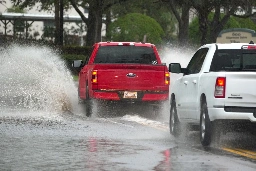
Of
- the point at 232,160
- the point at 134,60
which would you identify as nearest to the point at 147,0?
the point at 134,60

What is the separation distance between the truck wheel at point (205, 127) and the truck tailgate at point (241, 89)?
22.3 inches

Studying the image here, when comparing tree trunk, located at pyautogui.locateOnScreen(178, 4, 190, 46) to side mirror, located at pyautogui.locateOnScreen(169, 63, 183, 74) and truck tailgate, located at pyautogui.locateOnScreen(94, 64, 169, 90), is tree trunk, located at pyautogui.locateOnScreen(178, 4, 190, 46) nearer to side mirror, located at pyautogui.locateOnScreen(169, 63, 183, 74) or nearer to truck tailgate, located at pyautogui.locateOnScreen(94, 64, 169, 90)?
truck tailgate, located at pyautogui.locateOnScreen(94, 64, 169, 90)

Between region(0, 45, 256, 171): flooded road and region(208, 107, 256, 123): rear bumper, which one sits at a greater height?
region(208, 107, 256, 123): rear bumper

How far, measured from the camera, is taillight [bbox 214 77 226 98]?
15297mm

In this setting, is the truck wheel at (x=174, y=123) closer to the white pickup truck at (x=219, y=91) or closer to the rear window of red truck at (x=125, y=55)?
the white pickup truck at (x=219, y=91)

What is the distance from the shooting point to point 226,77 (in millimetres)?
15289

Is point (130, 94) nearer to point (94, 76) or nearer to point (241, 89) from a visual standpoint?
point (94, 76)

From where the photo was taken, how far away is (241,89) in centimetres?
1523

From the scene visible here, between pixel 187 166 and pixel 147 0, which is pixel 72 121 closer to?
pixel 187 166

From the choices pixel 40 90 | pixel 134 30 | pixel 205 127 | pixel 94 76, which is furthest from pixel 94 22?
pixel 205 127

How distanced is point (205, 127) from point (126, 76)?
770cm

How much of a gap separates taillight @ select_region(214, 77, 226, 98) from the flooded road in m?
0.83

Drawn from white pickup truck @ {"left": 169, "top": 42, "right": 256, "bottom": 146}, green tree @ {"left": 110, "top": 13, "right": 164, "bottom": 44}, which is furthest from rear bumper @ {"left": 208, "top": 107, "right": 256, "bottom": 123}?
green tree @ {"left": 110, "top": 13, "right": 164, "bottom": 44}

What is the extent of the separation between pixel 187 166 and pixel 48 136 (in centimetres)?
512
